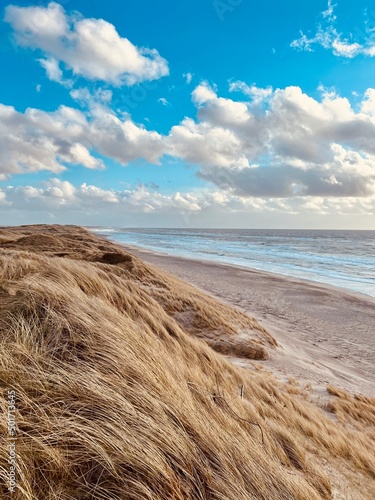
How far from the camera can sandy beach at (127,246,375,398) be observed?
688cm

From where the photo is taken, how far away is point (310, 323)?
12391 mm

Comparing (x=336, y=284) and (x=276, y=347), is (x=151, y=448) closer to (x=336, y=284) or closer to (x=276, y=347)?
(x=276, y=347)

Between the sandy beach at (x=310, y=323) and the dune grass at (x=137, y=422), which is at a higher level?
the dune grass at (x=137, y=422)

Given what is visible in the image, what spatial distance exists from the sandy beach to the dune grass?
1.91 metres

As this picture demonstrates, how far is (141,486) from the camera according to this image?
5.75 feet

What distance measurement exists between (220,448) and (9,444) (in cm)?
135

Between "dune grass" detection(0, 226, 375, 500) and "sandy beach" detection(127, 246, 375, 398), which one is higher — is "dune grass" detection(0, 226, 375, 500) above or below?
above

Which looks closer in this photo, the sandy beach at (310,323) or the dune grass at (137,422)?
the dune grass at (137,422)

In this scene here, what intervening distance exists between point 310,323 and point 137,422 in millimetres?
11466

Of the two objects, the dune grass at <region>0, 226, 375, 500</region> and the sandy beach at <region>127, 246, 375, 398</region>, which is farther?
the sandy beach at <region>127, 246, 375, 398</region>

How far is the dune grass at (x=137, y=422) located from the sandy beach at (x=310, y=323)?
191cm

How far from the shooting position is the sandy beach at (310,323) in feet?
22.6

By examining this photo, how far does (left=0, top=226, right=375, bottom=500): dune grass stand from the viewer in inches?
72.2

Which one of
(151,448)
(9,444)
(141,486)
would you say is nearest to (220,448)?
(151,448)
